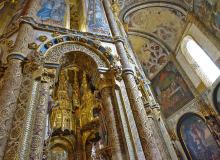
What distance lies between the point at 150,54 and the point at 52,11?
30.9ft

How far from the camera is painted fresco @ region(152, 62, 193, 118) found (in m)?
11.9

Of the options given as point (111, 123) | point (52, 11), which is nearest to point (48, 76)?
point (111, 123)

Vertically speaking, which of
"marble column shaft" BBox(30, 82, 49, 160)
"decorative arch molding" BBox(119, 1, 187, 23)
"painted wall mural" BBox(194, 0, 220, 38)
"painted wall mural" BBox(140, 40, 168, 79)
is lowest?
"marble column shaft" BBox(30, 82, 49, 160)

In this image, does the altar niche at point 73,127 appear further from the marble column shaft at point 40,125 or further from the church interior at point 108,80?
the marble column shaft at point 40,125

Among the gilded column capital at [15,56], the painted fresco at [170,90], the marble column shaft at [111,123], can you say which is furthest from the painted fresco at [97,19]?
the painted fresco at [170,90]

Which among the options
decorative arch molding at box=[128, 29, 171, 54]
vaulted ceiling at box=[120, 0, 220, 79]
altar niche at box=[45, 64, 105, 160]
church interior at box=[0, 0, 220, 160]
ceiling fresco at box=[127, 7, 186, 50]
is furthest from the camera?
decorative arch molding at box=[128, 29, 171, 54]

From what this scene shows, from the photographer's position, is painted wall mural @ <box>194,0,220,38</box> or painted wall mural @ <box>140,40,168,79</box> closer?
painted wall mural @ <box>194,0,220,38</box>

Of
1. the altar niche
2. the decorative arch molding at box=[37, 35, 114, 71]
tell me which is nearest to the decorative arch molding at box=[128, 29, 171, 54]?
the altar niche

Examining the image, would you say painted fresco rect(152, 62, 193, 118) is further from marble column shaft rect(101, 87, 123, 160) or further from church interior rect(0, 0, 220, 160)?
marble column shaft rect(101, 87, 123, 160)

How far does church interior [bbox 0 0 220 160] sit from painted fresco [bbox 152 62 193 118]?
0.24 feet

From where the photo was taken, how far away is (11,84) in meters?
3.68

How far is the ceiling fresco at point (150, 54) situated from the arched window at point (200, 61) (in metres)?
1.92

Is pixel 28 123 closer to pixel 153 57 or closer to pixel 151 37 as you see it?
pixel 151 37

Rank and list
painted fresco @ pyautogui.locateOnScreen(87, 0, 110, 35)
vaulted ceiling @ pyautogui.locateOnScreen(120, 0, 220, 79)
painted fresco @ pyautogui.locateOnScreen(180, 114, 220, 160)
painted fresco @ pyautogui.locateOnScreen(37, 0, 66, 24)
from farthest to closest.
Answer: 1. vaulted ceiling @ pyautogui.locateOnScreen(120, 0, 220, 79)
2. painted fresco @ pyautogui.locateOnScreen(180, 114, 220, 160)
3. painted fresco @ pyautogui.locateOnScreen(87, 0, 110, 35)
4. painted fresco @ pyautogui.locateOnScreen(37, 0, 66, 24)
